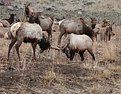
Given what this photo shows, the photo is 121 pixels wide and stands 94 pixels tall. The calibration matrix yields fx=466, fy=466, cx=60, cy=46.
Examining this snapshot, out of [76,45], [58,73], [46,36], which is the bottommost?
[58,73]

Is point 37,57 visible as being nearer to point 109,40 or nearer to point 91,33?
point 91,33

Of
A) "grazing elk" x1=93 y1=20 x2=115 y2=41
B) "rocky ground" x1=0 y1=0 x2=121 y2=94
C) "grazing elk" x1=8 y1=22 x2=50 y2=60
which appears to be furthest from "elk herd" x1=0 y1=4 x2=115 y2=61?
"grazing elk" x1=93 y1=20 x2=115 y2=41

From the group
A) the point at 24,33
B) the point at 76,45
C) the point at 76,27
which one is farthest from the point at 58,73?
the point at 76,27

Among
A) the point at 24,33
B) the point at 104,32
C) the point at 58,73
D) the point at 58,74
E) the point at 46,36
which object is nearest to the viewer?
the point at 58,74

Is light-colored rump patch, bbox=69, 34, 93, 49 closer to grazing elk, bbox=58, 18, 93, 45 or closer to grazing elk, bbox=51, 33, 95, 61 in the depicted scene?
grazing elk, bbox=51, 33, 95, 61

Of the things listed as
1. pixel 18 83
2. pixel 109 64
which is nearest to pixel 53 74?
pixel 18 83

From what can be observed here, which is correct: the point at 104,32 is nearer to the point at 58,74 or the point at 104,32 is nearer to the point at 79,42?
the point at 79,42

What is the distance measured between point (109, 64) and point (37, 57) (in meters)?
2.51

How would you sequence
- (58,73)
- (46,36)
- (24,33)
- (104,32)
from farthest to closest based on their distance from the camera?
(104,32), (46,36), (24,33), (58,73)

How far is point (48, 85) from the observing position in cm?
1184

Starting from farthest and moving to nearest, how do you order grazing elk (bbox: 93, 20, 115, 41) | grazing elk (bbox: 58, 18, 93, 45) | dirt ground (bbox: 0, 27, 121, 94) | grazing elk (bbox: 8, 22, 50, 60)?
1. grazing elk (bbox: 93, 20, 115, 41)
2. grazing elk (bbox: 58, 18, 93, 45)
3. grazing elk (bbox: 8, 22, 50, 60)
4. dirt ground (bbox: 0, 27, 121, 94)

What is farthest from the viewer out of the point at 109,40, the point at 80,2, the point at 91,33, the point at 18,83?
the point at 80,2

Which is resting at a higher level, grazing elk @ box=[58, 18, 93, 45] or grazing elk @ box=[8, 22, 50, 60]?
grazing elk @ box=[8, 22, 50, 60]

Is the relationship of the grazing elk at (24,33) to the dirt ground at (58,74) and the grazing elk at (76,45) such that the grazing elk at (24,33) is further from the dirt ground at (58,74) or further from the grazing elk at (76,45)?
the grazing elk at (76,45)
